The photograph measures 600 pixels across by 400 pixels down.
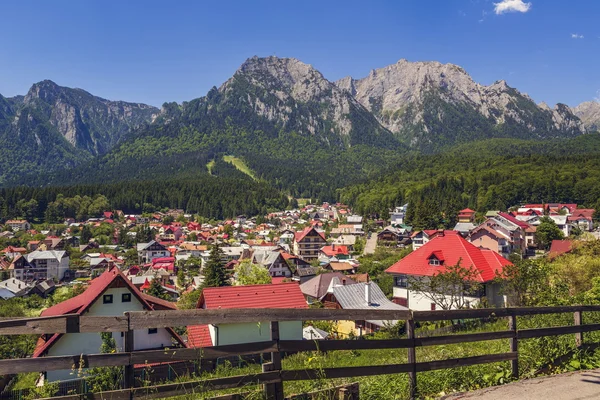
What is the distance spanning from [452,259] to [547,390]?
81.4 ft

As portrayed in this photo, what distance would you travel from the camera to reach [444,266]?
2883 cm

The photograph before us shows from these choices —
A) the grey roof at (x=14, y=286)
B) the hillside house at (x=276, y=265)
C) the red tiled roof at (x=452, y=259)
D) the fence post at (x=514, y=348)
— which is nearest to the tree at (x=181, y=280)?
the hillside house at (x=276, y=265)

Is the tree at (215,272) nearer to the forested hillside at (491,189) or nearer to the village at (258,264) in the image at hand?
the village at (258,264)

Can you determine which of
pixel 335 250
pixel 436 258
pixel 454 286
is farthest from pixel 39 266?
pixel 454 286

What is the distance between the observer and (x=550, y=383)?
20.0ft

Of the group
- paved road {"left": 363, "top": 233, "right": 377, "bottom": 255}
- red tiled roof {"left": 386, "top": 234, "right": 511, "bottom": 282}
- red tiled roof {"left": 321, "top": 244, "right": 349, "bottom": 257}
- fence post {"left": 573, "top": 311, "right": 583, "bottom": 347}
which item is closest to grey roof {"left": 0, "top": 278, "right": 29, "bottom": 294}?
red tiled roof {"left": 321, "top": 244, "right": 349, "bottom": 257}

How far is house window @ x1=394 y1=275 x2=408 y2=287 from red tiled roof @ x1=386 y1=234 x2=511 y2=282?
1.56ft

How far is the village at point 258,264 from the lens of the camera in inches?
775

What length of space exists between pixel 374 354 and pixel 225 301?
13.4 meters

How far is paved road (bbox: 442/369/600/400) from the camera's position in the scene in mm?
5527

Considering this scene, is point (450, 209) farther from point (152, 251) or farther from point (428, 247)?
point (428, 247)

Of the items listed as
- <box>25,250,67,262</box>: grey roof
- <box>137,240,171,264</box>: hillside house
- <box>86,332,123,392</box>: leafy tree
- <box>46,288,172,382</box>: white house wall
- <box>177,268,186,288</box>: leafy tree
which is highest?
<box>86,332,123,392</box>: leafy tree

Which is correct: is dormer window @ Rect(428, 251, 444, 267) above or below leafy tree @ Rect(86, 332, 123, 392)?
A: below

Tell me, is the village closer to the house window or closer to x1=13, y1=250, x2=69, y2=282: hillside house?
the house window
